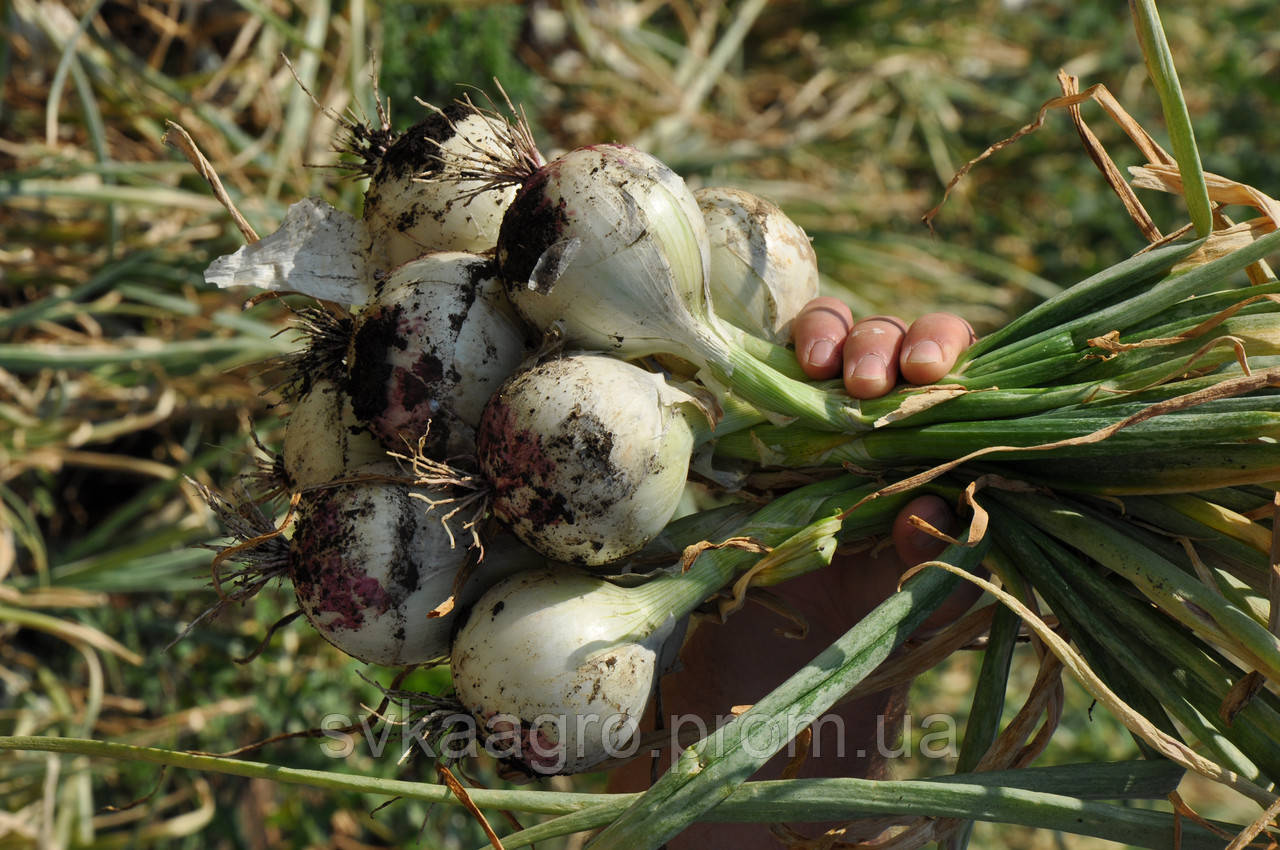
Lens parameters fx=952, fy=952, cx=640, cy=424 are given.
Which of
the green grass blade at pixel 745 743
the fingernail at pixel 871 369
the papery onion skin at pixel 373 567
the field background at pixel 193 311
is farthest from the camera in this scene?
the field background at pixel 193 311

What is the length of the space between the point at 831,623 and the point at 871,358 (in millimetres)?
414

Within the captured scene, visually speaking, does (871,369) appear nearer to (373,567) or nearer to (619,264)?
(619,264)

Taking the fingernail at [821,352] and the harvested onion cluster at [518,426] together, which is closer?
the harvested onion cluster at [518,426]

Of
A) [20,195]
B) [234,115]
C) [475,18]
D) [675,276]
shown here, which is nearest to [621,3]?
[475,18]

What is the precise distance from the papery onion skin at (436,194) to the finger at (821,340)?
1.19 ft

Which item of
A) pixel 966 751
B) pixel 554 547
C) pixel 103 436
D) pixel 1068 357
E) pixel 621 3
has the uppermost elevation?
pixel 621 3

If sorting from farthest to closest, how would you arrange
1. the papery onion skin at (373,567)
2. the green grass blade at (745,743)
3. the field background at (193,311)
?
the field background at (193,311)
the papery onion skin at (373,567)
the green grass blade at (745,743)

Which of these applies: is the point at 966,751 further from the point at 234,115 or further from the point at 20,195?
the point at 234,115

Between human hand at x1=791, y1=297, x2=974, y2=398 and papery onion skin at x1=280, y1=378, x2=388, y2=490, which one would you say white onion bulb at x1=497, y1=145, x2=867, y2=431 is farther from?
papery onion skin at x1=280, y1=378, x2=388, y2=490

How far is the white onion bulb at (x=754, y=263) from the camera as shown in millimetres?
1049

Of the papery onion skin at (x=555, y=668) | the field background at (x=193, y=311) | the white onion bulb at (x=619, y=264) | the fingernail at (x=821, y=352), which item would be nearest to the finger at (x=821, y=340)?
the fingernail at (x=821, y=352)

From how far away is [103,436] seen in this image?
1.96m

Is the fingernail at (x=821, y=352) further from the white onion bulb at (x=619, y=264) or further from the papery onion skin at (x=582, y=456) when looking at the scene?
the papery onion skin at (x=582, y=456)

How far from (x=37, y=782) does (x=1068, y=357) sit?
1.96m
